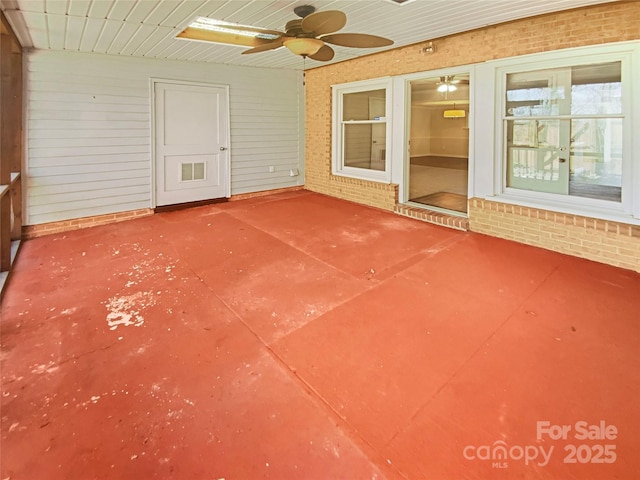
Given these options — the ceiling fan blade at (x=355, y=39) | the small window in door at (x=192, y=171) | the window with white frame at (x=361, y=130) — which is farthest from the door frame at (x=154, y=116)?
the ceiling fan blade at (x=355, y=39)

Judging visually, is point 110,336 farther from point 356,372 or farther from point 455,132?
point 455,132

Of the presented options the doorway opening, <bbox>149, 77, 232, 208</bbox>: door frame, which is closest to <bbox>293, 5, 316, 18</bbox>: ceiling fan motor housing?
the doorway opening

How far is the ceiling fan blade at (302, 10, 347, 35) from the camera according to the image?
2.81 m

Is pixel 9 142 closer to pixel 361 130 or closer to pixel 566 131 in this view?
pixel 361 130

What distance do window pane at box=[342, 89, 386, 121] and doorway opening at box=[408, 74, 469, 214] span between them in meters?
0.58

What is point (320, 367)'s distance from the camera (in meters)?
2.12

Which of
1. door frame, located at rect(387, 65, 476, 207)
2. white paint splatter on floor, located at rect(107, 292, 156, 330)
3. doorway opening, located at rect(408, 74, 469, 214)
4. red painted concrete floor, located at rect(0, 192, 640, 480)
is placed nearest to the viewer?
red painted concrete floor, located at rect(0, 192, 640, 480)

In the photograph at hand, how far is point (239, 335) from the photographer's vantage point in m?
2.44

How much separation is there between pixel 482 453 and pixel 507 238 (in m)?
3.48

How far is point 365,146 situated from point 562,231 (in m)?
3.65

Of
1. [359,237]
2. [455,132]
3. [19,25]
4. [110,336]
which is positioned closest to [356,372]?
[110,336]

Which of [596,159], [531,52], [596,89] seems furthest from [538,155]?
[531,52]

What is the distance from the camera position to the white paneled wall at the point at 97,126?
4.69 m

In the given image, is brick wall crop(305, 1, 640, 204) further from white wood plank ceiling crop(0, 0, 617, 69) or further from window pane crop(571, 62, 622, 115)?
window pane crop(571, 62, 622, 115)
